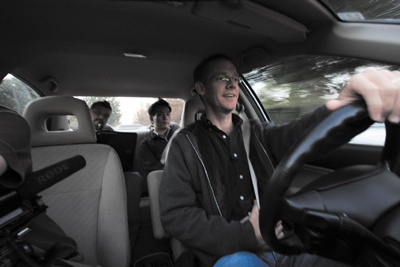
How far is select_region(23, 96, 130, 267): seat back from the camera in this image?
1389 millimetres

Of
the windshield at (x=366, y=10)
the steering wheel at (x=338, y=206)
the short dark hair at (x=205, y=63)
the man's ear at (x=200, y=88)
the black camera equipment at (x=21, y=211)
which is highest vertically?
the windshield at (x=366, y=10)

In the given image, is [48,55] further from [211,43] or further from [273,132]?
[273,132]

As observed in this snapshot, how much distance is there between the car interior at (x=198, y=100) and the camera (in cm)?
52

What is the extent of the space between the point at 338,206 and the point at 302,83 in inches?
58.0

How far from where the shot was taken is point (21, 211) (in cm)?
69

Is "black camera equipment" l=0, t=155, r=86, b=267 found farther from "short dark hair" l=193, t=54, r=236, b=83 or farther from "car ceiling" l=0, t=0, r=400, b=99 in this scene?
"short dark hair" l=193, t=54, r=236, b=83

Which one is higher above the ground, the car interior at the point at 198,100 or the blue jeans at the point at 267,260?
the car interior at the point at 198,100

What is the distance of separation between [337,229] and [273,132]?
3.58 ft

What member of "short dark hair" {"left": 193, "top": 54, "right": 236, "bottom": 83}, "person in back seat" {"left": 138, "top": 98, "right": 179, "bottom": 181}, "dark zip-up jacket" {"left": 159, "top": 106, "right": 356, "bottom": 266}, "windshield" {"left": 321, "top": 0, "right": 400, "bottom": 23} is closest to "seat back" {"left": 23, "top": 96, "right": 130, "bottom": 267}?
"dark zip-up jacket" {"left": 159, "top": 106, "right": 356, "bottom": 266}

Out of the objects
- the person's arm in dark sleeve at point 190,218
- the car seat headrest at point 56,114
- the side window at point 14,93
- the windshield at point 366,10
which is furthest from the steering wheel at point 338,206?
the side window at point 14,93

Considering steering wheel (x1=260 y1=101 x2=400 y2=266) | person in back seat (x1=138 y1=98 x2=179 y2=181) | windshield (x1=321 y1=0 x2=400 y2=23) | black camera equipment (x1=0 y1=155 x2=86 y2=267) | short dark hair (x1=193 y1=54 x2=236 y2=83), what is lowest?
person in back seat (x1=138 y1=98 x2=179 y2=181)

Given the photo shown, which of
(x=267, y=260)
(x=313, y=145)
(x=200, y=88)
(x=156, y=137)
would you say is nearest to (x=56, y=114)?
(x=200, y=88)

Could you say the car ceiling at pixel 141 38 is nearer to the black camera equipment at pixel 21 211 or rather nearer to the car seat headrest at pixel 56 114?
the car seat headrest at pixel 56 114

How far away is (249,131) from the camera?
61.2 inches
